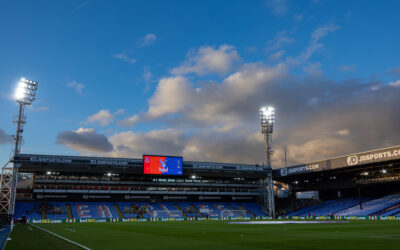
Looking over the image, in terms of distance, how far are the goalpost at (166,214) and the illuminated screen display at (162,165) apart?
1146 centimetres

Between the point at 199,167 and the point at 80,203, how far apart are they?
2771 cm

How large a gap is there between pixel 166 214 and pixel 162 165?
521 inches

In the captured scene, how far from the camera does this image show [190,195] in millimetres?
85625

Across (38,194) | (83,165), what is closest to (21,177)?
(38,194)

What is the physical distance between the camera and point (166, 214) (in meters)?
74.5

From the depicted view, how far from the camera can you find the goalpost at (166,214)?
242 feet

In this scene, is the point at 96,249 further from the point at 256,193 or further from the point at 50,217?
the point at 256,193

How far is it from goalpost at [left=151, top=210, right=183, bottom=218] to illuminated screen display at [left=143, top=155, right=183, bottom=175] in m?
11.5

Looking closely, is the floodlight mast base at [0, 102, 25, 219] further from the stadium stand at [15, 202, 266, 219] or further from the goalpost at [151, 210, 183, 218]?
the goalpost at [151, 210, 183, 218]

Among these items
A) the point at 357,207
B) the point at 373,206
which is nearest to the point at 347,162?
the point at 373,206

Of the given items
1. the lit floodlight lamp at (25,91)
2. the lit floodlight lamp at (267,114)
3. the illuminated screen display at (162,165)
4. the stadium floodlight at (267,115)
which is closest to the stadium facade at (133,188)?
the illuminated screen display at (162,165)

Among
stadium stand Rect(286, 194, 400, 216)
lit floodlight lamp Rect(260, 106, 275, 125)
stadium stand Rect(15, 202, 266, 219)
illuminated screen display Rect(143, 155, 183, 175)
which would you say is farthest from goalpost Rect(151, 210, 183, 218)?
lit floodlight lamp Rect(260, 106, 275, 125)

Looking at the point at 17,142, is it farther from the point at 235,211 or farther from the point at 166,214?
the point at 235,211

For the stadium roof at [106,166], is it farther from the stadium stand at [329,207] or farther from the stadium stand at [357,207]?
the stadium stand at [357,207]
